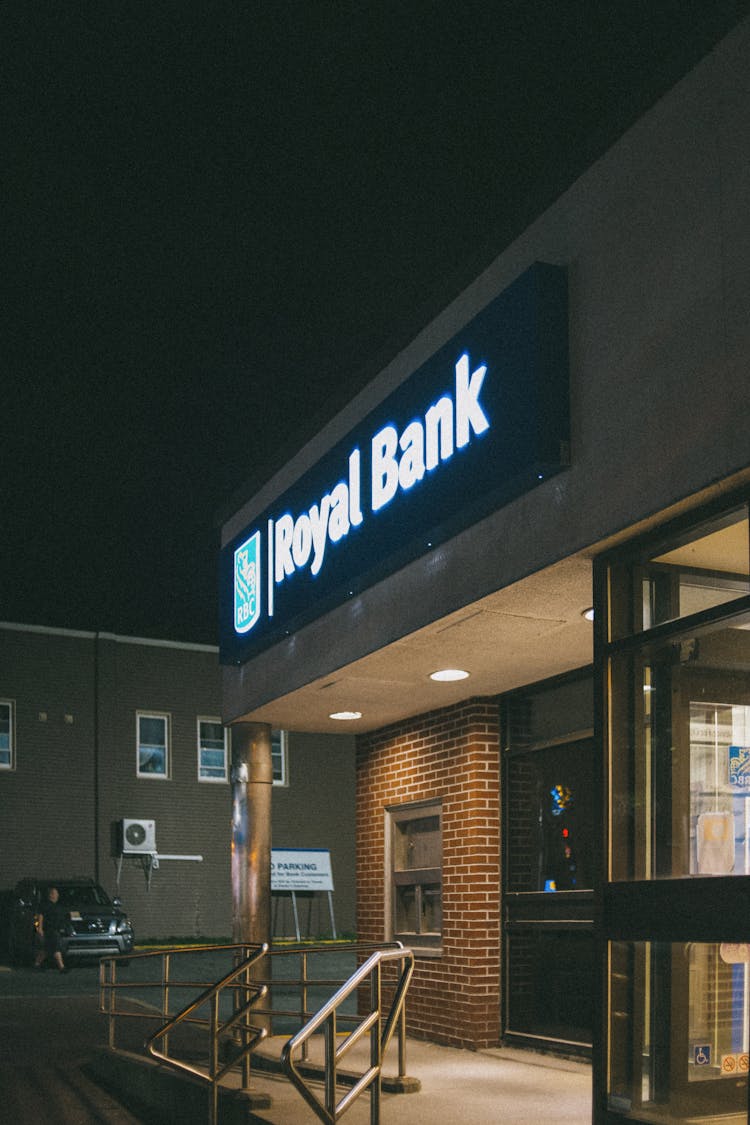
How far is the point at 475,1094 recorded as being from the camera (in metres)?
8.75

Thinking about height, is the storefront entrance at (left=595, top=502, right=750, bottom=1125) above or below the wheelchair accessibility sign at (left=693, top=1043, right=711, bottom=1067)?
above

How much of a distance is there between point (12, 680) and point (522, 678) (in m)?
19.9

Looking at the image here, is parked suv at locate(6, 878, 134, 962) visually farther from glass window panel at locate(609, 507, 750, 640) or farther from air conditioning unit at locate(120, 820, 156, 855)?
glass window panel at locate(609, 507, 750, 640)

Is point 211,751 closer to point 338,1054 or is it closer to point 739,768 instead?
point 338,1054

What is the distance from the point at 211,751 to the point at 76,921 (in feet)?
25.2

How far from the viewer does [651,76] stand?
620cm

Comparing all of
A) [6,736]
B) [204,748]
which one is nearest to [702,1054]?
[6,736]

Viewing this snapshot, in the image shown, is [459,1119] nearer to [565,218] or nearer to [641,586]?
[641,586]

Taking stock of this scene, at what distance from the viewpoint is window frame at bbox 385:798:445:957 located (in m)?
11.9

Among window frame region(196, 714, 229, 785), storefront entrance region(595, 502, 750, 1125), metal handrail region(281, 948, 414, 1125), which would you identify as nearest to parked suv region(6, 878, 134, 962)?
window frame region(196, 714, 229, 785)

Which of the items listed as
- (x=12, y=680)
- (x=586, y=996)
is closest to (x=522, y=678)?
(x=586, y=996)

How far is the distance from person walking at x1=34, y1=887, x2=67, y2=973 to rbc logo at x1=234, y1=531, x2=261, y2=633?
13.4 metres

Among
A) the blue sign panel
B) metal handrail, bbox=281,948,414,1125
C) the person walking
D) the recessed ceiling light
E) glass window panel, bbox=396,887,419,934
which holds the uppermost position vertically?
the recessed ceiling light

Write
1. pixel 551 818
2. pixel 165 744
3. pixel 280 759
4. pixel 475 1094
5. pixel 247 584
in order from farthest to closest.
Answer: pixel 280 759 < pixel 165 744 < pixel 247 584 < pixel 551 818 < pixel 475 1094
